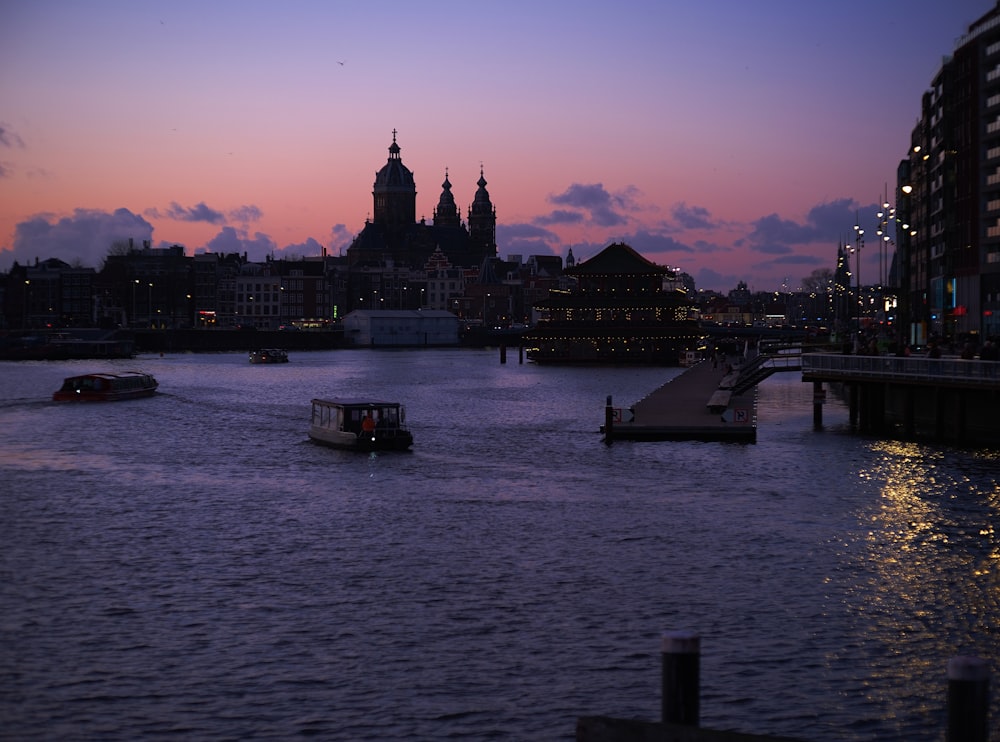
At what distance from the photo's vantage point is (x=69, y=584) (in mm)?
32906

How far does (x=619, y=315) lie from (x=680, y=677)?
596ft

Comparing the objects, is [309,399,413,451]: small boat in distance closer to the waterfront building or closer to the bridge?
the bridge

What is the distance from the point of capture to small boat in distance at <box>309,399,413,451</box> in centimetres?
6300

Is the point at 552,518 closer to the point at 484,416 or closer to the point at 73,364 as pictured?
the point at 484,416

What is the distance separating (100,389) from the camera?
106000 millimetres

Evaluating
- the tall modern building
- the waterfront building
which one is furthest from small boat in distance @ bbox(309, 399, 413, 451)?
the waterfront building

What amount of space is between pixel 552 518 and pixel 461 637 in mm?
16322

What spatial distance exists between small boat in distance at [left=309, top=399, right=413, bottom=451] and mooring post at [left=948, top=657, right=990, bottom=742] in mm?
51761

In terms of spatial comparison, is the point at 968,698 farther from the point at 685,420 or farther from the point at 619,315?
the point at 619,315

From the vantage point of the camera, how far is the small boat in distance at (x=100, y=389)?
4094 inches

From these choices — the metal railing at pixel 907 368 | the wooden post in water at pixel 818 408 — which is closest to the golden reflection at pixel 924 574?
the metal railing at pixel 907 368

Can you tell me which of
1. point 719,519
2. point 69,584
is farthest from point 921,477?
point 69,584

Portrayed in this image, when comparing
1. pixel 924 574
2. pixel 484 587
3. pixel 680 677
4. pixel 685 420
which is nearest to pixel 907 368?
pixel 685 420

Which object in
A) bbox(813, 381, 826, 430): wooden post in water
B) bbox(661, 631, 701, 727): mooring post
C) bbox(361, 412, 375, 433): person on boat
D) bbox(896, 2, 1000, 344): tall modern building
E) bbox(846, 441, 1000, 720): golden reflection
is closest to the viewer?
bbox(661, 631, 701, 727): mooring post
